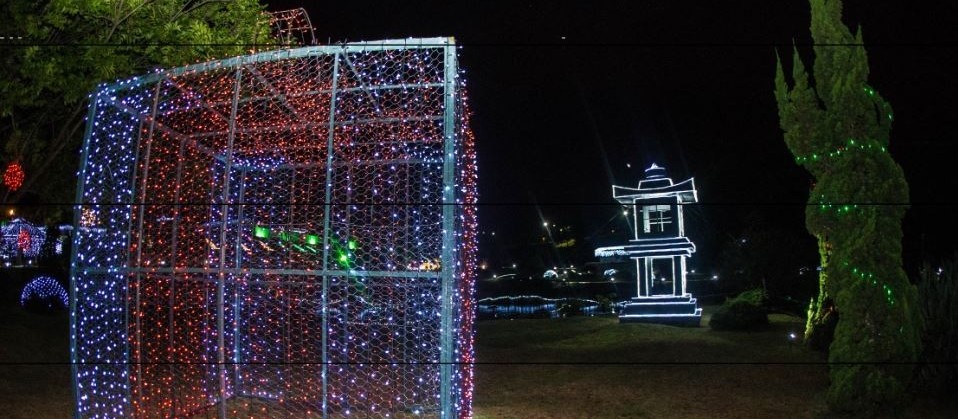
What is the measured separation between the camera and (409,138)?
6.52m

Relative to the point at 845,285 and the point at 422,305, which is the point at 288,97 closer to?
the point at 422,305

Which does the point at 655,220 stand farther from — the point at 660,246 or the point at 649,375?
the point at 649,375

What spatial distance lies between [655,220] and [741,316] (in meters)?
2.96

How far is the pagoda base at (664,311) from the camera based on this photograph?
49.1ft

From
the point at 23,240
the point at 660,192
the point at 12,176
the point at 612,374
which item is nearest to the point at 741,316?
the point at 660,192

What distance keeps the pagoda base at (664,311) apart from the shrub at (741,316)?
23.1 inches

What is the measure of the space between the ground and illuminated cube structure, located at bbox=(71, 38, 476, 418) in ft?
4.91

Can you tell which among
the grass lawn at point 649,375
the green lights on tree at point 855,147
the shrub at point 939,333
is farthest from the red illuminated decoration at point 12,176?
the shrub at point 939,333

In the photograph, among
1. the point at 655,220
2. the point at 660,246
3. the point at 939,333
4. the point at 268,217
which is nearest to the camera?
the point at 268,217

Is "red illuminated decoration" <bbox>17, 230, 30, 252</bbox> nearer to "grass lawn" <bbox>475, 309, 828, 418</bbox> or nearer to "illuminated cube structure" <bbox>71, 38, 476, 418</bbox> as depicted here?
"grass lawn" <bbox>475, 309, 828, 418</bbox>

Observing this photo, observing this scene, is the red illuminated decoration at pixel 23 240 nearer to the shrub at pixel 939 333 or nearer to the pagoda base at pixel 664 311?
the pagoda base at pixel 664 311

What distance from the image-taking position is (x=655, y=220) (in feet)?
52.8

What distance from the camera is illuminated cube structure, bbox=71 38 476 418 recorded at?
5199 mm

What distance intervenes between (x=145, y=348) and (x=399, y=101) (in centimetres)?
323
